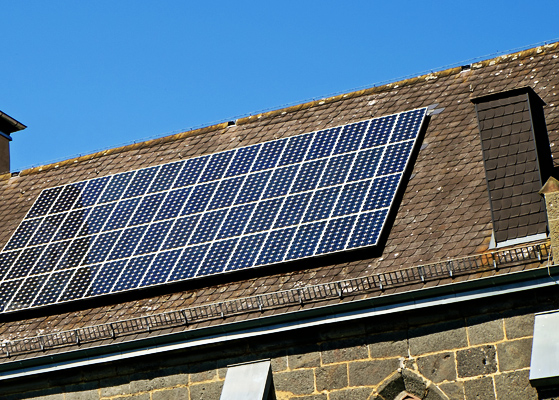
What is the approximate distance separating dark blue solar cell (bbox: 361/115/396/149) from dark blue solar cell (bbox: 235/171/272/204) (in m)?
1.72

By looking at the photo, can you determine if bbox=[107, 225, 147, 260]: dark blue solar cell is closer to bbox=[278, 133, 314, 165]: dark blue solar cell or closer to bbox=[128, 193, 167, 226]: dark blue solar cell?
bbox=[128, 193, 167, 226]: dark blue solar cell

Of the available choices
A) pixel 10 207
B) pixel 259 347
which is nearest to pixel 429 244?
pixel 259 347

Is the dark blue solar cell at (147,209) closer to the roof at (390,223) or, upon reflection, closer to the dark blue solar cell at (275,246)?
the roof at (390,223)

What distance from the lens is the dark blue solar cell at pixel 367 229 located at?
55.8ft

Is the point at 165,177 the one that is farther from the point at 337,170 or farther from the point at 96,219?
the point at 337,170

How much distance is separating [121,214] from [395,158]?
4.92 metres

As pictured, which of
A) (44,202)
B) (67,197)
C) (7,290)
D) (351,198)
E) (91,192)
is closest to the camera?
(351,198)

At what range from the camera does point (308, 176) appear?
1902 cm

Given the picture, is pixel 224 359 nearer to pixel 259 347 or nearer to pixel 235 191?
pixel 259 347

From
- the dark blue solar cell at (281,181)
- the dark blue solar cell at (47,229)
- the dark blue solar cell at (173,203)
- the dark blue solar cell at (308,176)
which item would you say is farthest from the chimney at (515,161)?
the dark blue solar cell at (47,229)

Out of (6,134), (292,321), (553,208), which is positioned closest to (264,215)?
(292,321)

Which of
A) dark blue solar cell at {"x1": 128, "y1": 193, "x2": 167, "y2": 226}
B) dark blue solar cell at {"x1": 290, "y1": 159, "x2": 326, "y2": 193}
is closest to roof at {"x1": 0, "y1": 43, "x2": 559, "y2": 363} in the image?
dark blue solar cell at {"x1": 290, "y1": 159, "x2": 326, "y2": 193}

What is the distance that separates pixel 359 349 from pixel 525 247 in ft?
8.70

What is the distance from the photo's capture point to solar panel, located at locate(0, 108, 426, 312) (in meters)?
17.8
